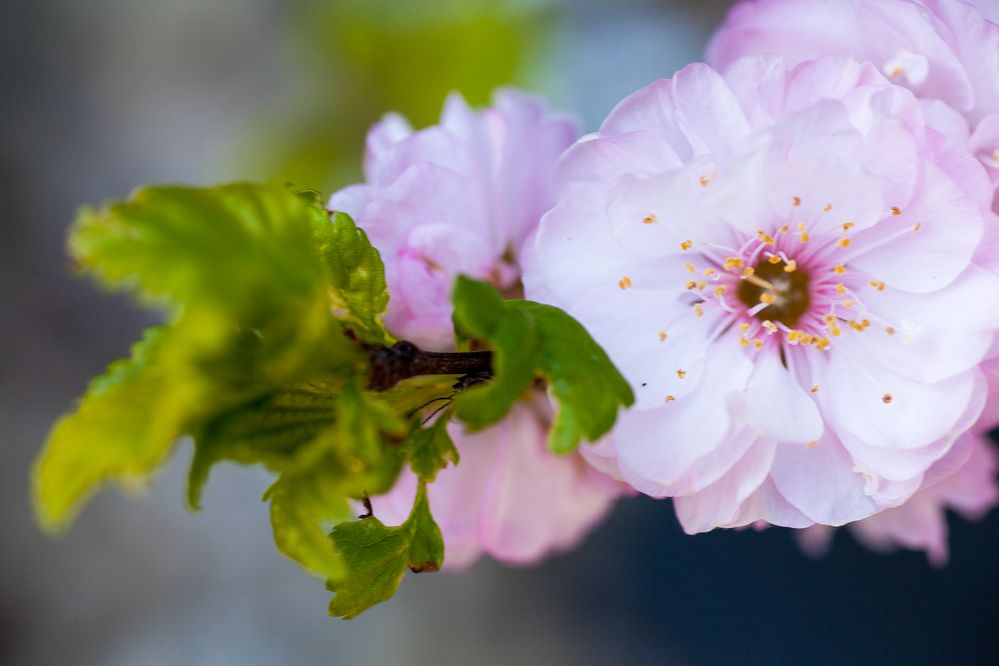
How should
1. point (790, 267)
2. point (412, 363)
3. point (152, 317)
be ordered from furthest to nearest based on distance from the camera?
point (152, 317)
point (790, 267)
point (412, 363)

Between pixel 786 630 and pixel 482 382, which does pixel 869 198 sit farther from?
pixel 786 630

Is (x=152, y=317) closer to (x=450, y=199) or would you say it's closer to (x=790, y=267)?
(x=450, y=199)

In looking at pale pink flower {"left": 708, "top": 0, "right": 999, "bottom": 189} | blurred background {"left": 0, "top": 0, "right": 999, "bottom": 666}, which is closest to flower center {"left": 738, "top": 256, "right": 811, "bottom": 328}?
pale pink flower {"left": 708, "top": 0, "right": 999, "bottom": 189}

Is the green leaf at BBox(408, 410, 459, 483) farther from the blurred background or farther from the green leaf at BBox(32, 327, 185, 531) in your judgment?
the blurred background

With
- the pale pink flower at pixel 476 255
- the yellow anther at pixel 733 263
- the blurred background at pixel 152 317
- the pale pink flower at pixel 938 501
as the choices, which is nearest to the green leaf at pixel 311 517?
the pale pink flower at pixel 476 255

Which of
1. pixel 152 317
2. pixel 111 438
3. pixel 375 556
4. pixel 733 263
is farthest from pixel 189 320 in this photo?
pixel 152 317

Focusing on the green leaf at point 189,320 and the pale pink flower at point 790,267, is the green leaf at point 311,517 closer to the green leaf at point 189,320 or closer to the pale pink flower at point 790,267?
the green leaf at point 189,320
